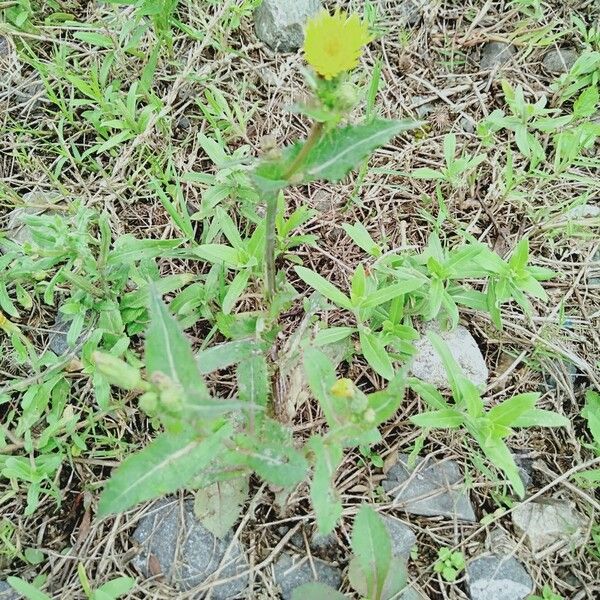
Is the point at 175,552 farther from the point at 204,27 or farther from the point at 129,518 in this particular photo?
the point at 204,27

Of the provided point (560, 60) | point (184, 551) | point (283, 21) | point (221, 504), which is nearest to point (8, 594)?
point (184, 551)

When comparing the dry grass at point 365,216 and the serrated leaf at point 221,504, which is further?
the dry grass at point 365,216

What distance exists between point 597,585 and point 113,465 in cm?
177

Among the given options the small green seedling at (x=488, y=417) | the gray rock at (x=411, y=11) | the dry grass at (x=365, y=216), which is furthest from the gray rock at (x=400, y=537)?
the gray rock at (x=411, y=11)

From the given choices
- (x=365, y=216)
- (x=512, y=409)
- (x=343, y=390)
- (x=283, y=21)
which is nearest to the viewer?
(x=343, y=390)

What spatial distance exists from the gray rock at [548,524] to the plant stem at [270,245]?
1.18 meters

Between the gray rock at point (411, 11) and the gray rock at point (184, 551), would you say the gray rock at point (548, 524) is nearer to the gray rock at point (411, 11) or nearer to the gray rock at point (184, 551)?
the gray rock at point (184, 551)

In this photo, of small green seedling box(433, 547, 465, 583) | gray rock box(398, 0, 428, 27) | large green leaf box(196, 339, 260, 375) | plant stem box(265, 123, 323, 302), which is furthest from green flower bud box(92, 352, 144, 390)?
gray rock box(398, 0, 428, 27)

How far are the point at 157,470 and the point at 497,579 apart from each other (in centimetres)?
138

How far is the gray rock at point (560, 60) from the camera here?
310cm

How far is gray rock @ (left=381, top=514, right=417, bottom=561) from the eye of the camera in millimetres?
2240

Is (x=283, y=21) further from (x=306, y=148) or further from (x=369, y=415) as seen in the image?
(x=369, y=415)

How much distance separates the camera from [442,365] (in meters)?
2.46

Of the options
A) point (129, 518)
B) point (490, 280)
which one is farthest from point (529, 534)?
point (129, 518)
